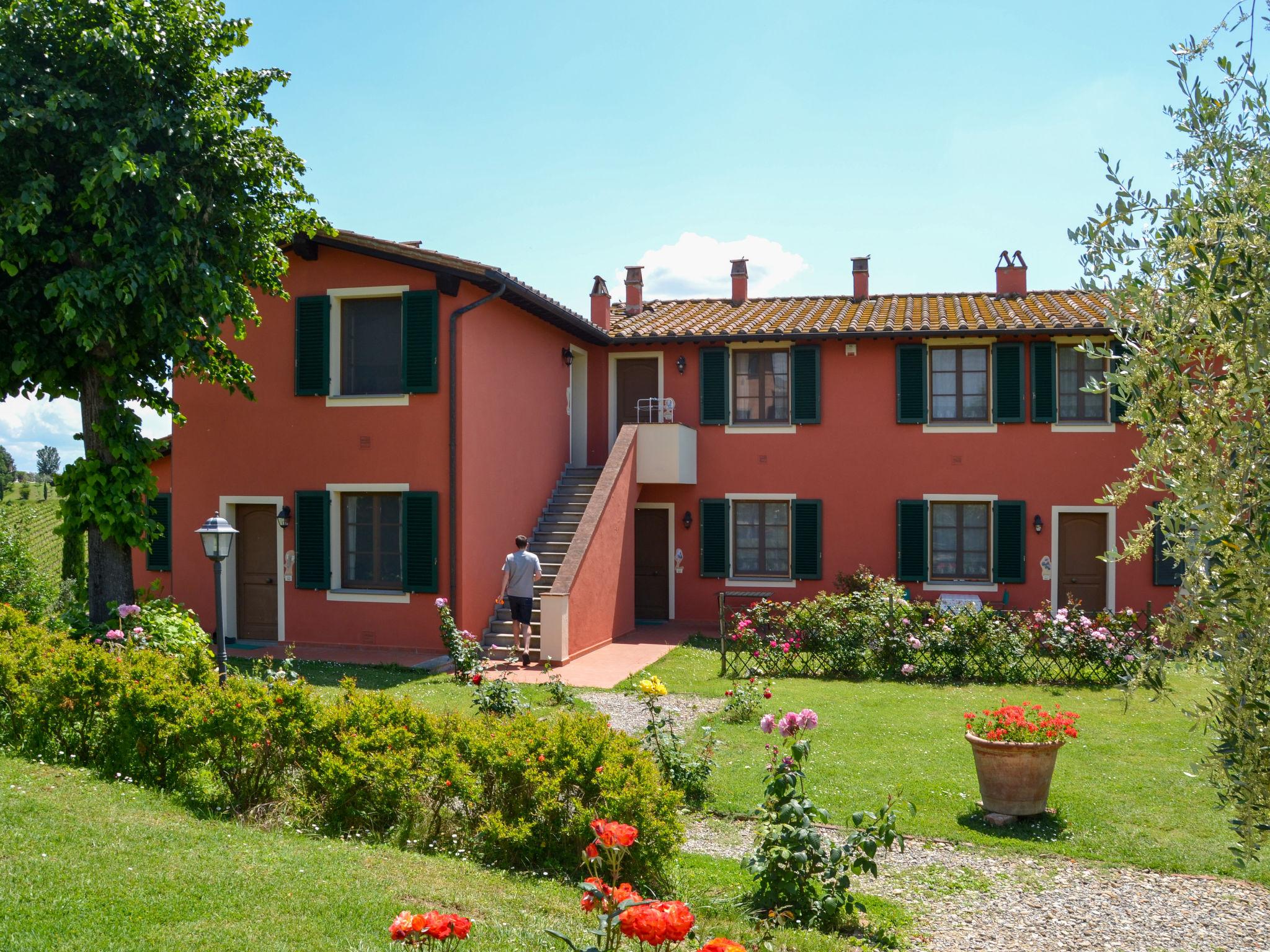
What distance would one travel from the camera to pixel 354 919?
4.51 meters

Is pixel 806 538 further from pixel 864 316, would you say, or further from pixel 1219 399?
pixel 1219 399

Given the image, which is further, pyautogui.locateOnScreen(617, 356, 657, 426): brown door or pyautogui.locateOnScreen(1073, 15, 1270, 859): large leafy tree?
pyautogui.locateOnScreen(617, 356, 657, 426): brown door

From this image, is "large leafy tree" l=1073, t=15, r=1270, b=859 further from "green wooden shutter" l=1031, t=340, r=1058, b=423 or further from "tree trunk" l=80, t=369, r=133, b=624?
"green wooden shutter" l=1031, t=340, r=1058, b=423

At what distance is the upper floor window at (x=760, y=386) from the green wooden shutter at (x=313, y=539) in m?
7.59

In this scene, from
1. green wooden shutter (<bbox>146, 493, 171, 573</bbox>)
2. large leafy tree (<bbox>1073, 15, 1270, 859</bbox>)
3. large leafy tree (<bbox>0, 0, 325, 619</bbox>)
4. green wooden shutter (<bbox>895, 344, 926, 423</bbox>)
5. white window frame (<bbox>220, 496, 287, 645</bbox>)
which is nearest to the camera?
large leafy tree (<bbox>1073, 15, 1270, 859</bbox>)

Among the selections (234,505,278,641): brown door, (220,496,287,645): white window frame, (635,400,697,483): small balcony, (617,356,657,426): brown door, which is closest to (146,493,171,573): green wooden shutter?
(220,496,287,645): white window frame

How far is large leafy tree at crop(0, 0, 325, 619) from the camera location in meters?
9.92

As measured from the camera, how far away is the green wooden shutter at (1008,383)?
1686 centimetres

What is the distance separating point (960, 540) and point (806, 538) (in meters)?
2.71

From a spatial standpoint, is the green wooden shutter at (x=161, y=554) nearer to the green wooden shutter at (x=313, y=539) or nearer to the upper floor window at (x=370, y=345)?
the green wooden shutter at (x=313, y=539)

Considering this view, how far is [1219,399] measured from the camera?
9.88 feet

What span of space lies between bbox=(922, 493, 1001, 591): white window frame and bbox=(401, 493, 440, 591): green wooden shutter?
8605mm

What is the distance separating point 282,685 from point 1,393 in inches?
267

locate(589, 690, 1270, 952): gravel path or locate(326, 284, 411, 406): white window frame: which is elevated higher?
locate(326, 284, 411, 406): white window frame
